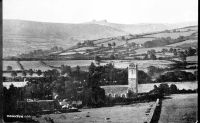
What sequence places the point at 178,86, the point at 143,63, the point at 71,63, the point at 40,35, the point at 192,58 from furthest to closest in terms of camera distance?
the point at 40,35, the point at 71,63, the point at 143,63, the point at 178,86, the point at 192,58

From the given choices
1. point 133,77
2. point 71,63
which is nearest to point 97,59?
point 71,63

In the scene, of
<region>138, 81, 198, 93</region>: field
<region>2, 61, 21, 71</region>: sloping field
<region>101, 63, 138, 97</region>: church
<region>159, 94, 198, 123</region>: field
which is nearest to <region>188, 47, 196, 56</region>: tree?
<region>138, 81, 198, 93</region>: field

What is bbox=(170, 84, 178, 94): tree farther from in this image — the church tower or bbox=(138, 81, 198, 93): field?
the church tower

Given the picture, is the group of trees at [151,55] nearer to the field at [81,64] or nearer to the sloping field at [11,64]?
the field at [81,64]

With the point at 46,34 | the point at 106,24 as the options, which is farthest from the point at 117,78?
the point at 46,34

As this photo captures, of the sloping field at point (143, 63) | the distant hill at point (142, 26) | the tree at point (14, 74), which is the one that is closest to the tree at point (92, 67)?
the sloping field at point (143, 63)

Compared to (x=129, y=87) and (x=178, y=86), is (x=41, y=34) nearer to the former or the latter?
(x=129, y=87)

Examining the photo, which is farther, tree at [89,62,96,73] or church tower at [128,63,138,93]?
tree at [89,62,96,73]
